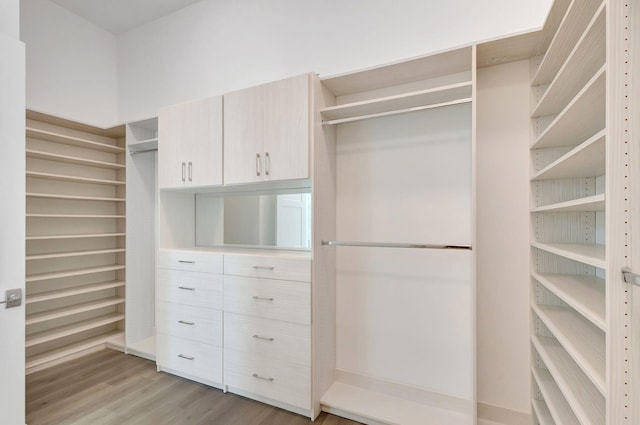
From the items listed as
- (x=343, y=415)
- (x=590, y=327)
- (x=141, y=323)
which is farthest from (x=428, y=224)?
(x=141, y=323)

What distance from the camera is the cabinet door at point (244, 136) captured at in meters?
2.09

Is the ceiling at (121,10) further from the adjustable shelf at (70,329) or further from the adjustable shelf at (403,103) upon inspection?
the adjustable shelf at (70,329)

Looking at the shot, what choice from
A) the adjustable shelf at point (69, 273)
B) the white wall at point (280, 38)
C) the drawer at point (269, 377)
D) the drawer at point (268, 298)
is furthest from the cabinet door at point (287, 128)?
the adjustable shelf at point (69, 273)

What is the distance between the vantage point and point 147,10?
305 centimetres

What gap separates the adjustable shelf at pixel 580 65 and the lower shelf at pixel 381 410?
→ 187 centimetres

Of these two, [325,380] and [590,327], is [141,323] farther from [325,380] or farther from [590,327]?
[590,327]

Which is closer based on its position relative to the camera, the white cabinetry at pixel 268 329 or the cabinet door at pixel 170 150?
the white cabinetry at pixel 268 329

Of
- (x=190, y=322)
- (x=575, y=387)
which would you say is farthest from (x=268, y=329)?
(x=575, y=387)

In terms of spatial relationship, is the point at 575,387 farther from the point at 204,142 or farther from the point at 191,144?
the point at 191,144

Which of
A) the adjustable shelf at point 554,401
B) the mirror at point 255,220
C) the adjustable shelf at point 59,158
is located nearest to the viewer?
the adjustable shelf at point 554,401

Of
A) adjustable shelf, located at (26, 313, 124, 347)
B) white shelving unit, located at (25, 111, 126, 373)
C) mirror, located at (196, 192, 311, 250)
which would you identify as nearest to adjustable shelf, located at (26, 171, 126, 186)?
white shelving unit, located at (25, 111, 126, 373)

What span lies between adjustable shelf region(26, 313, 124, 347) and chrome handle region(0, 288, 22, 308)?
52.2 inches

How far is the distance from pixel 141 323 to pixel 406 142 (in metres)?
3.05

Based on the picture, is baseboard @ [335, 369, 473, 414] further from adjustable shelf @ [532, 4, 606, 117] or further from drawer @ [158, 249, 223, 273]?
adjustable shelf @ [532, 4, 606, 117]
